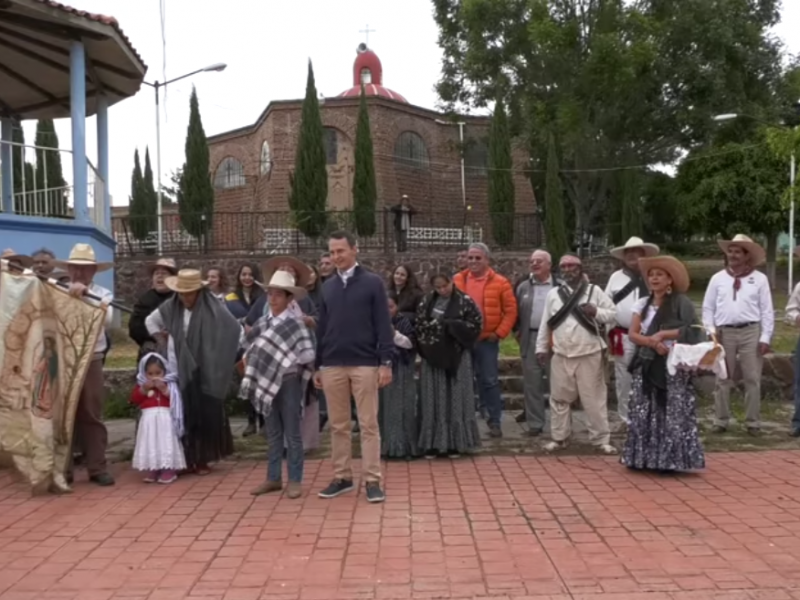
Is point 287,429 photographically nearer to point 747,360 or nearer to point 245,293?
point 245,293

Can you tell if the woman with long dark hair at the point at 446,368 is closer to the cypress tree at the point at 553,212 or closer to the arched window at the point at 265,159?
the cypress tree at the point at 553,212

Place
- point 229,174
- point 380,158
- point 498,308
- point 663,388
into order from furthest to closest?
point 229,174
point 380,158
point 498,308
point 663,388

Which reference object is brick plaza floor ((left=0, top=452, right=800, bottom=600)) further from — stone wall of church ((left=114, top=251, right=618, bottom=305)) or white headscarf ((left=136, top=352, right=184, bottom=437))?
stone wall of church ((left=114, top=251, right=618, bottom=305))

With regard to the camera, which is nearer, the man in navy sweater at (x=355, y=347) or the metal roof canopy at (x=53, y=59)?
the man in navy sweater at (x=355, y=347)

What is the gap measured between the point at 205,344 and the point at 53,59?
22.8ft

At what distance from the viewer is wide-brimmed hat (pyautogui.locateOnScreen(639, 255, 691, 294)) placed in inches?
242

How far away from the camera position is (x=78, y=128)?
10.5 m

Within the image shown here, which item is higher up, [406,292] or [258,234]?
[258,234]

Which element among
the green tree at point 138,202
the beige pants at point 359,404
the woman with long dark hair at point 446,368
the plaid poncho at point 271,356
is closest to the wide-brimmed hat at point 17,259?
the plaid poncho at point 271,356

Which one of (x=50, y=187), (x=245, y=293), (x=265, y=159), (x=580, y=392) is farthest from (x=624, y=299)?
(x=265, y=159)

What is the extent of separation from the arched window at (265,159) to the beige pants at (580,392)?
83.6 feet

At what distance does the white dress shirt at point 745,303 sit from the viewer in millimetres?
7375

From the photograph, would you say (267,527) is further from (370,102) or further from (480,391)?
(370,102)

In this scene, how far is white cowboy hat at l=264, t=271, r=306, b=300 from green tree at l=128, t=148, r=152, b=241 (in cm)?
1627
